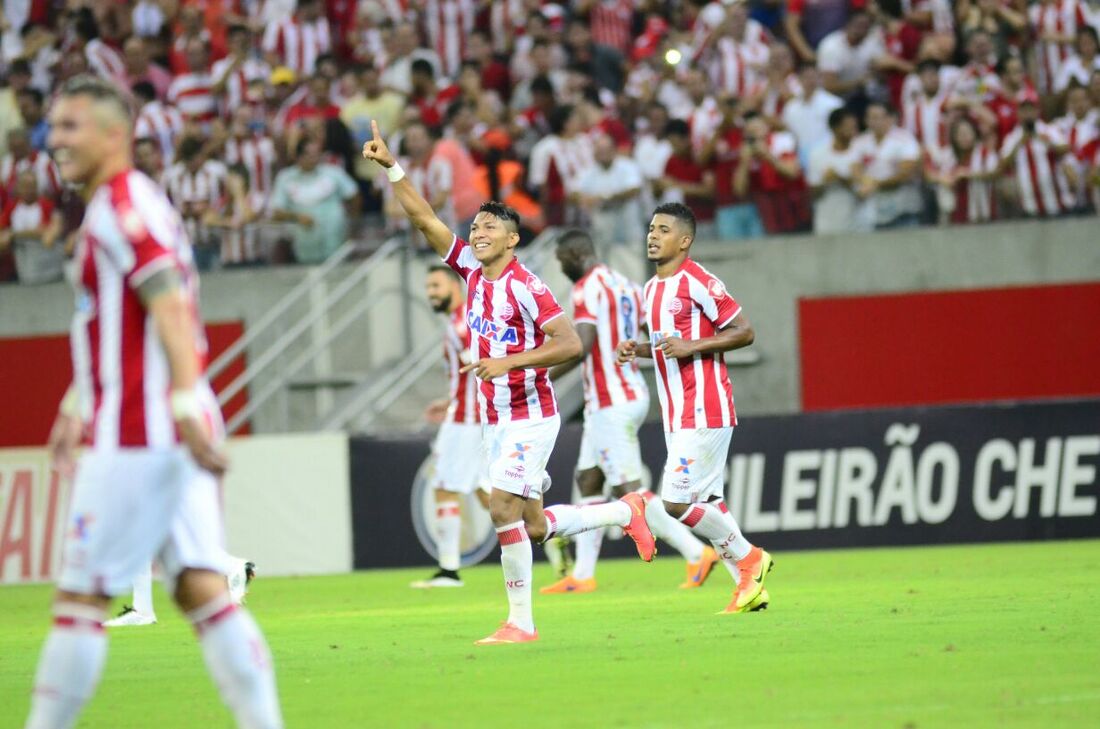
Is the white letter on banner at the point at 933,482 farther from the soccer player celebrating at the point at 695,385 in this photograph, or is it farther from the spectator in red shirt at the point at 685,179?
the soccer player celebrating at the point at 695,385

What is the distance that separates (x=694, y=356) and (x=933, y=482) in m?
7.13

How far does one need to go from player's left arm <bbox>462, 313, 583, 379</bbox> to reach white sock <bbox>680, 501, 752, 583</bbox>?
1.78 metres

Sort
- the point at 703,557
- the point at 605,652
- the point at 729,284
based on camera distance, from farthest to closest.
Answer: the point at 729,284 → the point at 703,557 → the point at 605,652

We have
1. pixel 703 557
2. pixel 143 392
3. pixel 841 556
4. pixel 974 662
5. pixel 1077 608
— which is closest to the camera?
pixel 143 392

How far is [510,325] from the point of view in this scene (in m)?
10.5

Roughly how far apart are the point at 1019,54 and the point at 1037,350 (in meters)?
3.27

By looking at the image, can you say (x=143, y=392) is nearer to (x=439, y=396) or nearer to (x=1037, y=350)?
(x=439, y=396)

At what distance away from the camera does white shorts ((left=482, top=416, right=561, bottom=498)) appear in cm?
1027

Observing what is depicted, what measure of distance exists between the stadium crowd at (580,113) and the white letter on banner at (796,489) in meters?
3.00

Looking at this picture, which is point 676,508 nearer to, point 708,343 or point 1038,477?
point 708,343

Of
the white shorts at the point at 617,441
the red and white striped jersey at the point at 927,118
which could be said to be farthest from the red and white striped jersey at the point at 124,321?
the red and white striped jersey at the point at 927,118

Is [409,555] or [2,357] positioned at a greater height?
[2,357]

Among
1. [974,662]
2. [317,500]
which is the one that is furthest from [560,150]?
[974,662]

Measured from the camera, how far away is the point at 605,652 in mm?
9578
